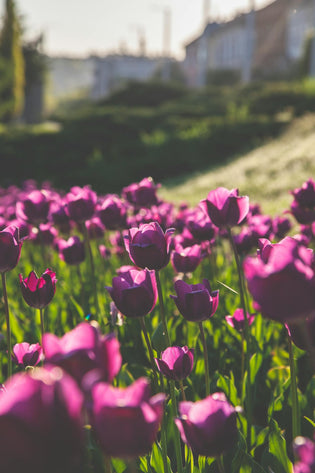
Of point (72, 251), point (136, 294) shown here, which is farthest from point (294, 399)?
point (72, 251)

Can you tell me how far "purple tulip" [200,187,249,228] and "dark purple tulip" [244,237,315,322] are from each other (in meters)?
0.74

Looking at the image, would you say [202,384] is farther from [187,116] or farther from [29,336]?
[187,116]

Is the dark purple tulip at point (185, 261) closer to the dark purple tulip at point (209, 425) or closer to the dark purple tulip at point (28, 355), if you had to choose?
the dark purple tulip at point (28, 355)

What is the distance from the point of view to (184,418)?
34.7 inches

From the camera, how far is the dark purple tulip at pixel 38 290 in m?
1.51

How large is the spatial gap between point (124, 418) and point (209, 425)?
29 cm

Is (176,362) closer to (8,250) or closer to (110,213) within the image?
(8,250)

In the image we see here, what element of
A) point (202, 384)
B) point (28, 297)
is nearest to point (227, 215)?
point (28, 297)

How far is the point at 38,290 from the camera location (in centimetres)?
152

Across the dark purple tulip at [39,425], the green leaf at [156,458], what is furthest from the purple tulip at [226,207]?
the dark purple tulip at [39,425]

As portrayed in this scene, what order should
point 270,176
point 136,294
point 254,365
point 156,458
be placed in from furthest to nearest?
point 270,176 < point 254,365 < point 156,458 < point 136,294

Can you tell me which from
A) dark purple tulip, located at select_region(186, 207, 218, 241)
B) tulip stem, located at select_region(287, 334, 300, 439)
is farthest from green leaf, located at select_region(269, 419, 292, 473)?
dark purple tulip, located at select_region(186, 207, 218, 241)

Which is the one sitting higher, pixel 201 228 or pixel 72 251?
pixel 201 228

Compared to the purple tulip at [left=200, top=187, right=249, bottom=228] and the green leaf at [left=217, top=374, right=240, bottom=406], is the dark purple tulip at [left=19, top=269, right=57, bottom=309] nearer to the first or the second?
the purple tulip at [left=200, top=187, right=249, bottom=228]
